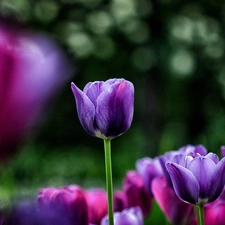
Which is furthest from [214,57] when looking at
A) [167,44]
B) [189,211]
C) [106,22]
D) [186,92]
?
[189,211]

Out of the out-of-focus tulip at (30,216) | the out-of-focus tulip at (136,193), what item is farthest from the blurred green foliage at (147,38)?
the out-of-focus tulip at (30,216)

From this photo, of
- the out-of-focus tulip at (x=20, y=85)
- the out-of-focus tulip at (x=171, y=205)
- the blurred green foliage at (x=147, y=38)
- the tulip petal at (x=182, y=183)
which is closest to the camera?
the out-of-focus tulip at (x=20, y=85)

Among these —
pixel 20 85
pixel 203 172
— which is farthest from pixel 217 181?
pixel 20 85

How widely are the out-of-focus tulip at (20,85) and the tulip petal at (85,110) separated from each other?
197mm

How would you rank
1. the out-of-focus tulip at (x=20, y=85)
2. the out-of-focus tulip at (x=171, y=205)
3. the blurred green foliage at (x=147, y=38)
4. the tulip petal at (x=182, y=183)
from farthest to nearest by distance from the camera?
the blurred green foliage at (x=147, y=38) < the out-of-focus tulip at (x=171, y=205) < the tulip petal at (x=182, y=183) < the out-of-focus tulip at (x=20, y=85)

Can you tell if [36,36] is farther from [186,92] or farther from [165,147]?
[186,92]

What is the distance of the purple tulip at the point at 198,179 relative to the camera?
44 centimetres

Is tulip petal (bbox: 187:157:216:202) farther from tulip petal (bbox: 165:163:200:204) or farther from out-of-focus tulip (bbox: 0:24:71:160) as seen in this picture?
out-of-focus tulip (bbox: 0:24:71:160)

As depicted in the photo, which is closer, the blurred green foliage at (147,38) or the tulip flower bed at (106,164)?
the tulip flower bed at (106,164)

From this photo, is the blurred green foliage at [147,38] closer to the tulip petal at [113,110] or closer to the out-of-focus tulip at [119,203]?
the out-of-focus tulip at [119,203]

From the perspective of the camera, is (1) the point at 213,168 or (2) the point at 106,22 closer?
(1) the point at 213,168

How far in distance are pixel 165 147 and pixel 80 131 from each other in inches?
266

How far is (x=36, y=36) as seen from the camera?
293 millimetres

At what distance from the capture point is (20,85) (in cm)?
26
